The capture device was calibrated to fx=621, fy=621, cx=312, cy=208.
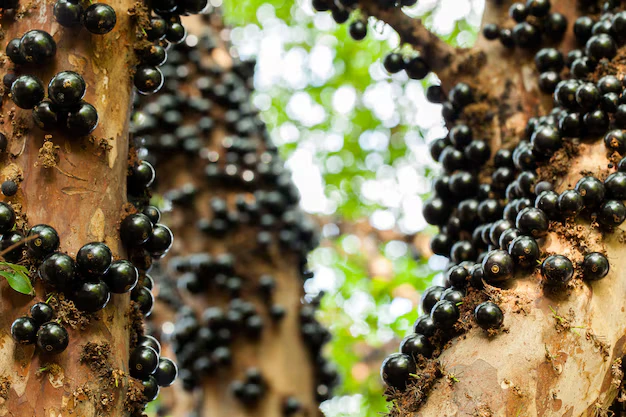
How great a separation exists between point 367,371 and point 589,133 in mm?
5014

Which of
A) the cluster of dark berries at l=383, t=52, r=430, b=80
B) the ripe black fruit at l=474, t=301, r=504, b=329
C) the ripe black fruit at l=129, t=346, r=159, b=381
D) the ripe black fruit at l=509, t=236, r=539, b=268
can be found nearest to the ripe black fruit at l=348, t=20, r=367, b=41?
the cluster of dark berries at l=383, t=52, r=430, b=80

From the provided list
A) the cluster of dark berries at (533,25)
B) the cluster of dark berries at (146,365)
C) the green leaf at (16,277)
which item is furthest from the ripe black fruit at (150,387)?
the cluster of dark berries at (533,25)

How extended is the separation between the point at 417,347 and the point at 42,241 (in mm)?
1533

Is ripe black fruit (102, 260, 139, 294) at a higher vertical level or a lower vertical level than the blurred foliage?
higher

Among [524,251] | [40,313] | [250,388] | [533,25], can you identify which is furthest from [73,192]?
[533,25]

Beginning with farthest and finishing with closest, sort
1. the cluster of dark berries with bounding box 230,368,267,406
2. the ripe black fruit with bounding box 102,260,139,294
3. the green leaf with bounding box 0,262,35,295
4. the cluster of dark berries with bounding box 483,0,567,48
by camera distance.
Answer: the cluster of dark berries with bounding box 230,368,267,406 < the cluster of dark berries with bounding box 483,0,567,48 < the ripe black fruit with bounding box 102,260,139,294 < the green leaf with bounding box 0,262,35,295

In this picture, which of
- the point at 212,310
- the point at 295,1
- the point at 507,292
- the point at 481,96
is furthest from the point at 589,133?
the point at 295,1

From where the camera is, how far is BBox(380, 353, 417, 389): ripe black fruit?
254cm

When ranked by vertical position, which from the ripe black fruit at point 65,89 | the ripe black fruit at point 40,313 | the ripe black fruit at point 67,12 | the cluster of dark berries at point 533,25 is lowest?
the ripe black fruit at point 40,313

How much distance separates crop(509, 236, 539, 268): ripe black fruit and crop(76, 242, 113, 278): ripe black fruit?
5.22 feet

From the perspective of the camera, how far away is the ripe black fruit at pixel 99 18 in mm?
2361

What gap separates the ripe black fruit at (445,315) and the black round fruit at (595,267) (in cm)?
53

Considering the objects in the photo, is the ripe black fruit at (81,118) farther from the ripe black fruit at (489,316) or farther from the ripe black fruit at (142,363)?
the ripe black fruit at (489,316)

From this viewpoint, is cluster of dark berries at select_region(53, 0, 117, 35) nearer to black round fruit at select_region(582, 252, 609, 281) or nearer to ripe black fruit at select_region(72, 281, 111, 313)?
ripe black fruit at select_region(72, 281, 111, 313)
